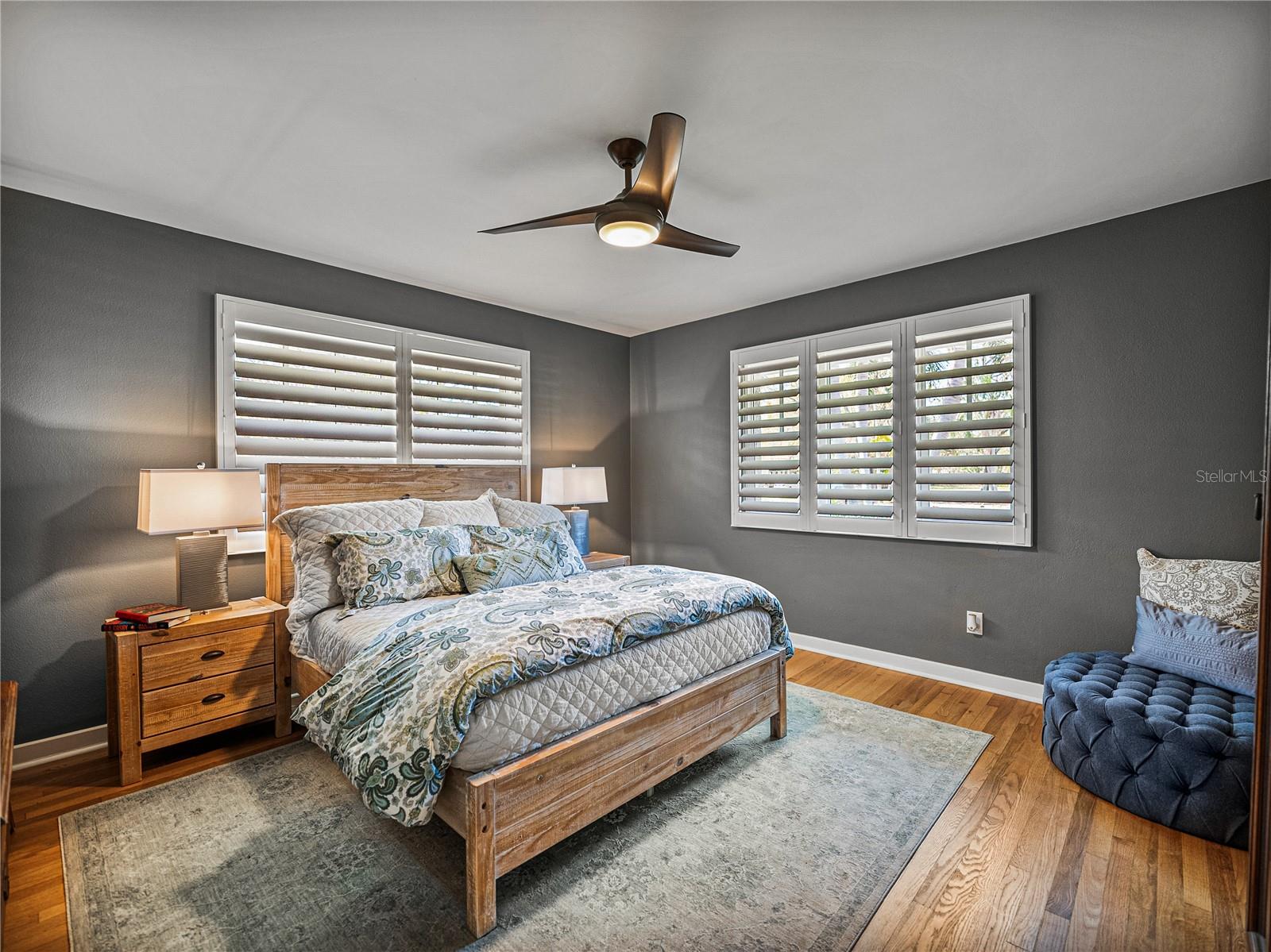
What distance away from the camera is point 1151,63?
1866 mm

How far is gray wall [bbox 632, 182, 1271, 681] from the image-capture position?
2703 mm

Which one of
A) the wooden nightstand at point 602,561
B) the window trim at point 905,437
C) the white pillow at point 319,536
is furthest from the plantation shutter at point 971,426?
the white pillow at point 319,536

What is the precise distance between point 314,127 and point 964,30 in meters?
2.16

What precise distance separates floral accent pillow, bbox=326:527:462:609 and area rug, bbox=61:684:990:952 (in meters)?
0.76

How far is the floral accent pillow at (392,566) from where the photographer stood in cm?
269

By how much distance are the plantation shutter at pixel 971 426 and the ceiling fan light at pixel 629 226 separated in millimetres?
2138

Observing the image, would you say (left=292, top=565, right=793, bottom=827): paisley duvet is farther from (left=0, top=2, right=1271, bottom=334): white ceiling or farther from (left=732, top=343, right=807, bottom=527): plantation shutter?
(left=732, top=343, right=807, bottom=527): plantation shutter

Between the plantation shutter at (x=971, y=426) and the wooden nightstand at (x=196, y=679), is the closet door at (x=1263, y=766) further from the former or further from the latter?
the wooden nightstand at (x=196, y=679)

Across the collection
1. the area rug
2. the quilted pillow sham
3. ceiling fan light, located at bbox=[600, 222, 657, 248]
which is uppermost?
ceiling fan light, located at bbox=[600, 222, 657, 248]

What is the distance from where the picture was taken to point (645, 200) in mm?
2150

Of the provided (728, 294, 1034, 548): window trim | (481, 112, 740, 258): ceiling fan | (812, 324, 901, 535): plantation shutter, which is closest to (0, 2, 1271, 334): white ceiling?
(481, 112, 740, 258): ceiling fan

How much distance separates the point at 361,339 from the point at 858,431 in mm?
3164

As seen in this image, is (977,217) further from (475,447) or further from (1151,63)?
(475,447)

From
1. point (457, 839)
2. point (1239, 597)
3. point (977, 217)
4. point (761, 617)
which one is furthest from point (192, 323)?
point (1239, 597)
